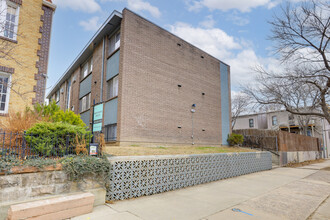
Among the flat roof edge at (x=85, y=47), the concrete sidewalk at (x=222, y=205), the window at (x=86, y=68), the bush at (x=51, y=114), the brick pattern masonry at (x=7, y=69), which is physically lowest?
the concrete sidewalk at (x=222, y=205)

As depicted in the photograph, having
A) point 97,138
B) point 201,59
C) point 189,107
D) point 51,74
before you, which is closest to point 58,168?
point 97,138

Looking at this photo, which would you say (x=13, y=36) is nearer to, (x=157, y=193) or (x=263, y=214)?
(x=157, y=193)

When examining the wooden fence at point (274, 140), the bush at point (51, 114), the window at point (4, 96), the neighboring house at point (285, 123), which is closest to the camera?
the bush at point (51, 114)

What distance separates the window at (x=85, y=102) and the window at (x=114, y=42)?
479cm

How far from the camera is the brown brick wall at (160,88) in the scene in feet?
42.1

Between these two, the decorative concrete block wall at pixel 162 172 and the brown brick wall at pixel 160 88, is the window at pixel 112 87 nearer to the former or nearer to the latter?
the brown brick wall at pixel 160 88

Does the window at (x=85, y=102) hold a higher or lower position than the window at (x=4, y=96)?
higher

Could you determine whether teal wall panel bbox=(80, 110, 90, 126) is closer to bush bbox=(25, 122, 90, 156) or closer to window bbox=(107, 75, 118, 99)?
window bbox=(107, 75, 118, 99)

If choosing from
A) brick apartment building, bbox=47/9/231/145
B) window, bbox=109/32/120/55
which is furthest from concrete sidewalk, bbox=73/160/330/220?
window, bbox=109/32/120/55

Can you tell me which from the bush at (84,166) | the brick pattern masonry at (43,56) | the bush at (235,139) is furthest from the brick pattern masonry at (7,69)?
the bush at (235,139)

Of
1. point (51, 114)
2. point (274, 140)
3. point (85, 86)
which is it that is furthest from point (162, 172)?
point (85, 86)

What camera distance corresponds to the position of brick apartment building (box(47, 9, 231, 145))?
42.5 feet

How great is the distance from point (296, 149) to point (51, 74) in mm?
21052

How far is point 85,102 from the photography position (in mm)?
18922
